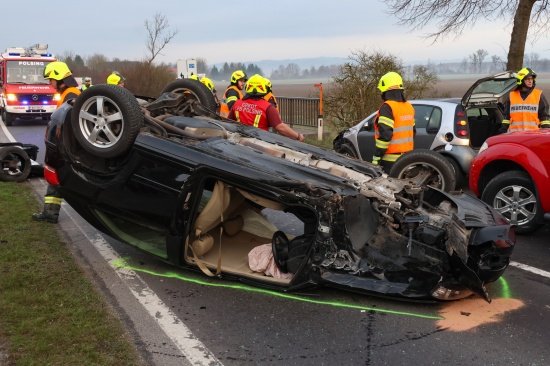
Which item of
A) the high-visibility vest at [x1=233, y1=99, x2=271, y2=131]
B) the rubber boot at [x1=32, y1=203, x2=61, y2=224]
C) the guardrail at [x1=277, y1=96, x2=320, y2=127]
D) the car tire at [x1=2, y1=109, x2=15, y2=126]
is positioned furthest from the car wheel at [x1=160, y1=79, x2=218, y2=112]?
the car tire at [x1=2, y1=109, x2=15, y2=126]

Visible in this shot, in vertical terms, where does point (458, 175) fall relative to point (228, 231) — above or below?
above

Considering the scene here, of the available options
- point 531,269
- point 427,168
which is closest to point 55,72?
point 427,168

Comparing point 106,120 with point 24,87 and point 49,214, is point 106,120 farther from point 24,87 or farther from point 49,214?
point 24,87

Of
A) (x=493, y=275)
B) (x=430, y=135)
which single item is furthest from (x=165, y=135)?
(x=430, y=135)

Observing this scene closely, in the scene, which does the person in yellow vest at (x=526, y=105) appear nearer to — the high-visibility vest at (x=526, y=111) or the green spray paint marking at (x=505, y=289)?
the high-visibility vest at (x=526, y=111)

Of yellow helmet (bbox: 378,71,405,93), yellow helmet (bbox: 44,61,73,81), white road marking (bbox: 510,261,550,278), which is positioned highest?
yellow helmet (bbox: 44,61,73,81)

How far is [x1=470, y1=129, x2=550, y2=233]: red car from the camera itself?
570cm

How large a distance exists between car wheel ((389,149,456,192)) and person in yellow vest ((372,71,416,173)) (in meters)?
0.12

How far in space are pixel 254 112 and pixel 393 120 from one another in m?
1.69

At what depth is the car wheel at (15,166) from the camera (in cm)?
863

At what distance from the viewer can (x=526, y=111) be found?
7625mm

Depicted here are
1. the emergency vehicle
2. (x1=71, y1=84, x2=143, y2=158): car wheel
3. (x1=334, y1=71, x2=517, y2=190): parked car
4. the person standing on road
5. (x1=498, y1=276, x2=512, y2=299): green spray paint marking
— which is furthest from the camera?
the emergency vehicle

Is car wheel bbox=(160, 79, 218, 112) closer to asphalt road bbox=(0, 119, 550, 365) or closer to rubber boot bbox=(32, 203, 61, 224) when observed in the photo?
rubber boot bbox=(32, 203, 61, 224)

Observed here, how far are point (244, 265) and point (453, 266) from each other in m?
1.77
